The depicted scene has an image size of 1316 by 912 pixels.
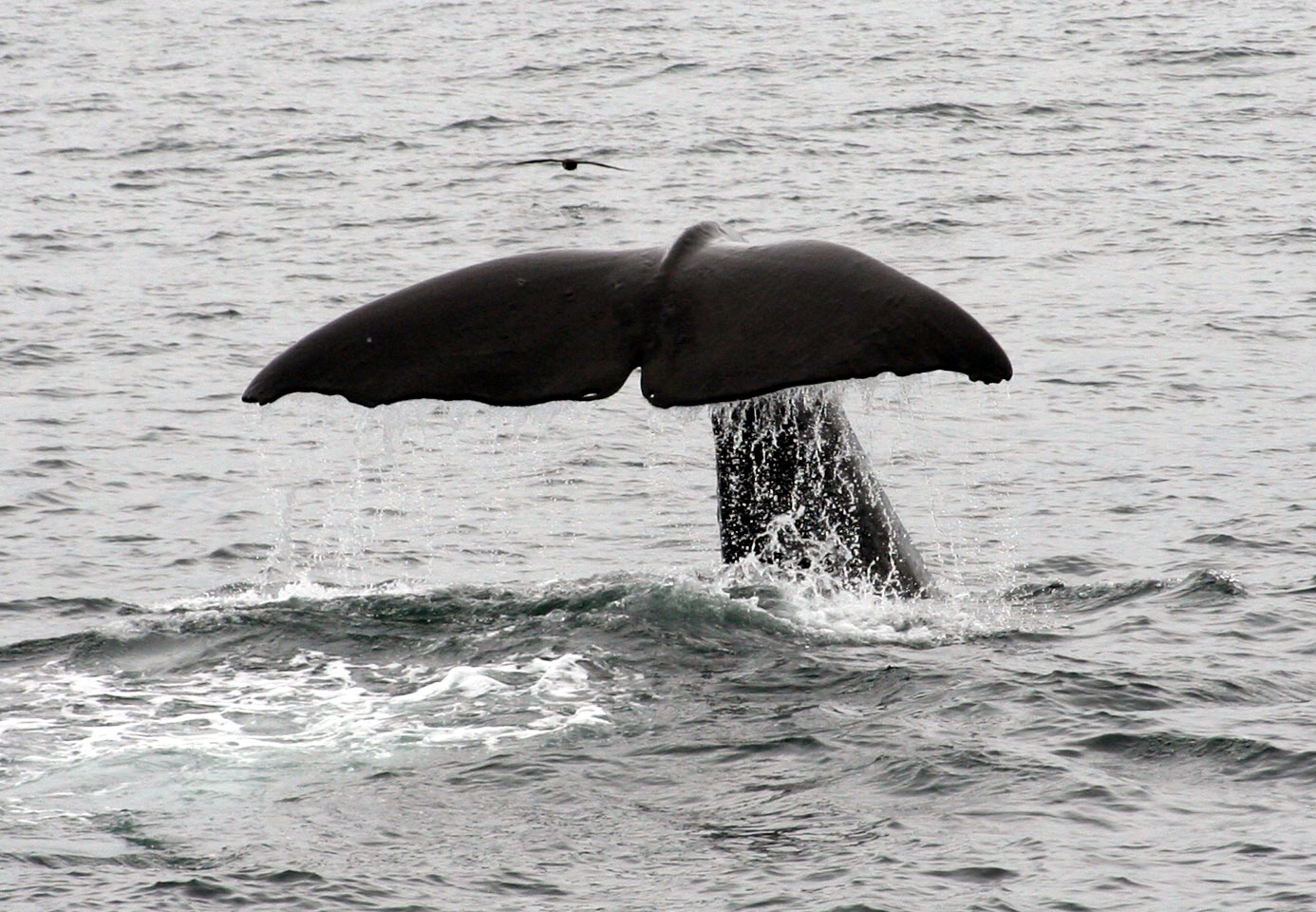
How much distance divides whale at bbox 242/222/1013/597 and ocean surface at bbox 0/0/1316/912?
0.84ft

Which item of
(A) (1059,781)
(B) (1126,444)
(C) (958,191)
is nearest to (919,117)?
(C) (958,191)

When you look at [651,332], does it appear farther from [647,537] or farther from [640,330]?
[647,537]

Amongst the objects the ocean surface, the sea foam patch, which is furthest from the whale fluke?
the sea foam patch

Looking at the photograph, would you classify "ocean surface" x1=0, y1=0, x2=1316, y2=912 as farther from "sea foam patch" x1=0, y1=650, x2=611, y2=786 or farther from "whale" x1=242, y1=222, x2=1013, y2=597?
"whale" x1=242, y1=222, x2=1013, y2=597

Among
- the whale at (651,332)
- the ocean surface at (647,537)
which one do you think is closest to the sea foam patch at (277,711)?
the ocean surface at (647,537)

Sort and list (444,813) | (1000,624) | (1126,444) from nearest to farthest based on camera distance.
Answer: (444,813), (1000,624), (1126,444)

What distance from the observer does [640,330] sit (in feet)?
22.0

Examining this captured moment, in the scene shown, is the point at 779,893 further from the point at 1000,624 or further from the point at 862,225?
the point at 862,225

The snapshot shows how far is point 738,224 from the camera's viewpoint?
67.1 ft

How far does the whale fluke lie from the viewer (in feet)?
20.3

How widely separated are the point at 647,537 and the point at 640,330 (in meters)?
4.79

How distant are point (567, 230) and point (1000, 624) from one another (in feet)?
40.3

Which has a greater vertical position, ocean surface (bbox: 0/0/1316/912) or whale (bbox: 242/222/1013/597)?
whale (bbox: 242/222/1013/597)

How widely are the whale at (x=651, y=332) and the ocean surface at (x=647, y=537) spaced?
26 centimetres
